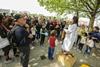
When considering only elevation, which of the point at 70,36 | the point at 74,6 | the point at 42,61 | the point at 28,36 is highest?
the point at 28,36

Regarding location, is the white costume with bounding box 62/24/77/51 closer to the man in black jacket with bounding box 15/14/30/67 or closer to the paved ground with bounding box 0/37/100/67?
the paved ground with bounding box 0/37/100/67

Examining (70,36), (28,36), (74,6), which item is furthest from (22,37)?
(74,6)

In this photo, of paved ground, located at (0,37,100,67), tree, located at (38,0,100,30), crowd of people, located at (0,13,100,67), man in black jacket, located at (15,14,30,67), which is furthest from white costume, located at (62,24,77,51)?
tree, located at (38,0,100,30)

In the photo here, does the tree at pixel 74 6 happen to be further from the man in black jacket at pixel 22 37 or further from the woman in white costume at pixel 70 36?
the man in black jacket at pixel 22 37

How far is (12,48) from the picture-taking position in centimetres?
1010

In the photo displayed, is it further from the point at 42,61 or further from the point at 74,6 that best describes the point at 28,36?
the point at 74,6

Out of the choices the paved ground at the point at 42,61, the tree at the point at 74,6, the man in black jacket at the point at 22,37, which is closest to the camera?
the man in black jacket at the point at 22,37

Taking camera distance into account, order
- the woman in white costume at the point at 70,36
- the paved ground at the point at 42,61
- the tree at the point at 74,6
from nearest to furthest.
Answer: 1. the paved ground at the point at 42,61
2. the woman in white costume at the point at 70,36
3. the tree at the point at 74,6

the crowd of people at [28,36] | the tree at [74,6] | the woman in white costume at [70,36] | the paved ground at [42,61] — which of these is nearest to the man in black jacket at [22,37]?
the crowd of people at [28,36]

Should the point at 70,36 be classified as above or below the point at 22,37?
below

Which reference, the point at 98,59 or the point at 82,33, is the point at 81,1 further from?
the point at 98,59

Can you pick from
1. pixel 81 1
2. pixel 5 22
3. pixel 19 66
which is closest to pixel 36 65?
pixel 19 66

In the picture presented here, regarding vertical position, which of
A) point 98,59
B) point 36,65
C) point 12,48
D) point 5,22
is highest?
point 5,22

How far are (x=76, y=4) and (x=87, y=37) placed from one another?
29.8 ft
